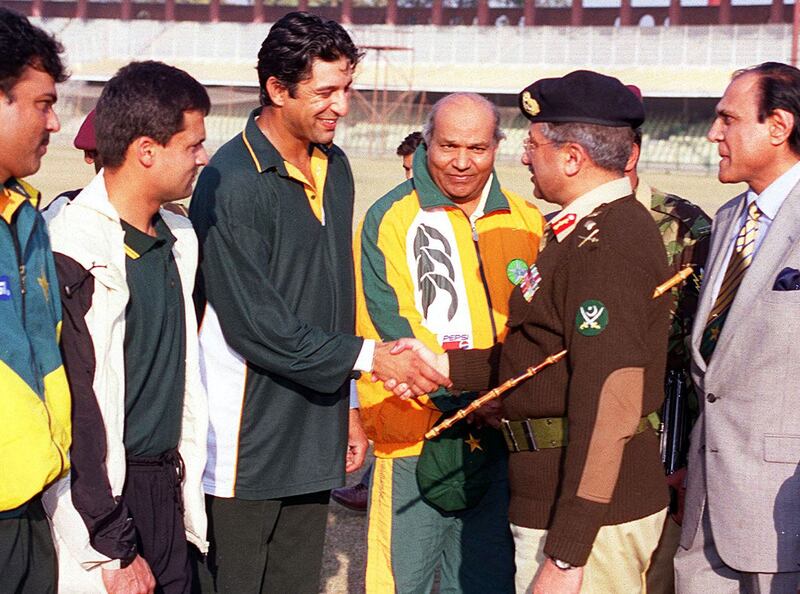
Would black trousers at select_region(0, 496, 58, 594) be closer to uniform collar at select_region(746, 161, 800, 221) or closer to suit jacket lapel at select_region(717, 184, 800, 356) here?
suit jacket lapel at select_region(717, 184, 800, 356)

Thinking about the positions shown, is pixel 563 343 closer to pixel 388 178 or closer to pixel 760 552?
pixel 760 552

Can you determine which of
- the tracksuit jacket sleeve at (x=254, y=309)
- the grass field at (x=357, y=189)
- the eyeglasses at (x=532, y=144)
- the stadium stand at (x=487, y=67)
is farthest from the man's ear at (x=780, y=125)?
the stadium stand at (x=487, y=67)

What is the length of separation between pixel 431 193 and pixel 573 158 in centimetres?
112

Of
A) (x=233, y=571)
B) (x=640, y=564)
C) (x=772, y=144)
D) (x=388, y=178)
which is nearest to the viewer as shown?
(x=640, y=564)

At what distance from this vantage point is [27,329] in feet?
8.31

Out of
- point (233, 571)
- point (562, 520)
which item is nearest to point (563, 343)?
point (562, 520)

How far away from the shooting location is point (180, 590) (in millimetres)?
3107

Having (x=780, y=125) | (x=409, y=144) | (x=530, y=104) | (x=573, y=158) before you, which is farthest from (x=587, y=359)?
(x=409, y=144)

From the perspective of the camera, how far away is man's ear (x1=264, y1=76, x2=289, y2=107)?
141 inches

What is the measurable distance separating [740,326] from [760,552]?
65 centimetres

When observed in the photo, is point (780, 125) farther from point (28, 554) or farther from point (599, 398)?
point (28, 554)

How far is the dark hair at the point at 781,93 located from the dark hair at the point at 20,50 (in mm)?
2030

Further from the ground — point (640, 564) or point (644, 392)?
point (644, 392)

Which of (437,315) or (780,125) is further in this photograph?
(437,315)
